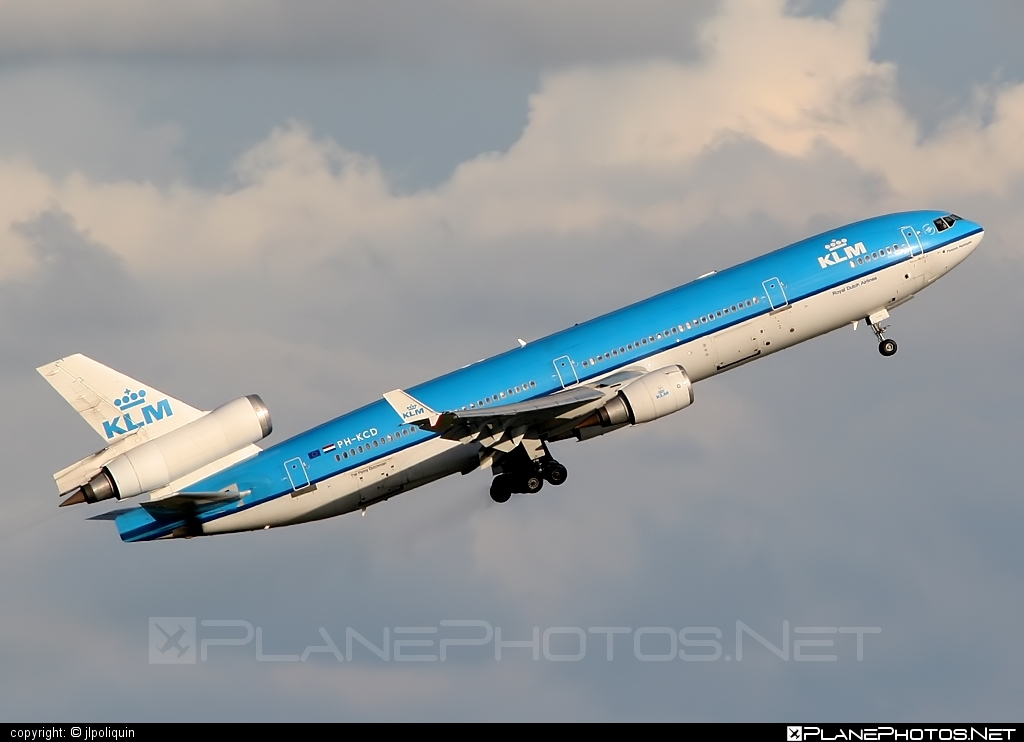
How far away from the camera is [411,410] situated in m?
80.8

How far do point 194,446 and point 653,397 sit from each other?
19689 millimetres

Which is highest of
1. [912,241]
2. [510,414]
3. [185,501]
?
[912,241]

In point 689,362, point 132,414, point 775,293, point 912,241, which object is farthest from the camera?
point 912,241

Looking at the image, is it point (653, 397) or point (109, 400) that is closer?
point (653, 397)

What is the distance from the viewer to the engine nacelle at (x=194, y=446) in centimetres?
8138

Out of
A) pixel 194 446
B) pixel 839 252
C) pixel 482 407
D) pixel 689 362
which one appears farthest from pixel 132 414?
pixel 839 252

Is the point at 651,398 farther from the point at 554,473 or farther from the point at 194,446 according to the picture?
the point at 194,446

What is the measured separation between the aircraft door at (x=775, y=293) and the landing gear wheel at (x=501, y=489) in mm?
14222

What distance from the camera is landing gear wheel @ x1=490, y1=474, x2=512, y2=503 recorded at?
86.0m

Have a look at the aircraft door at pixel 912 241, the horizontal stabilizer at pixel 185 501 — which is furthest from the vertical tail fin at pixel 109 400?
the aircraft door at pixel 912 241

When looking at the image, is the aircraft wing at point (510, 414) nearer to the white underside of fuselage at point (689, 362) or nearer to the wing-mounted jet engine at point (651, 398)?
the wing-mounted jet engine at point (651, 398)

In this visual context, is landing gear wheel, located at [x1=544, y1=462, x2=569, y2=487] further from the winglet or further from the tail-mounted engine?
the tail-mounted engine

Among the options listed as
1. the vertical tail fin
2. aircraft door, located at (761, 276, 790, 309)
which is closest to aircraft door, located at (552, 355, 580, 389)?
aircraft door, located at (761, 276, 790, 309)
